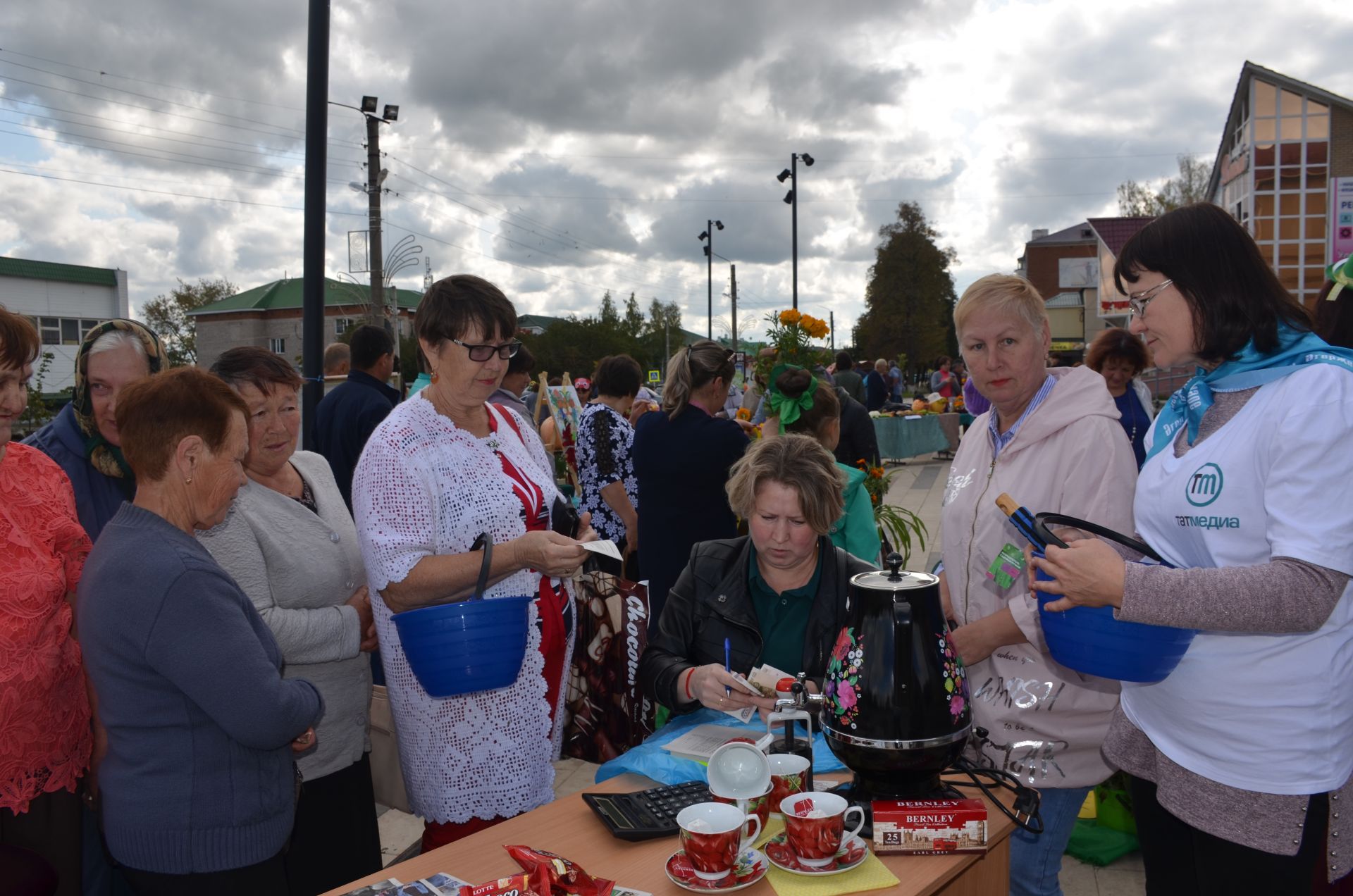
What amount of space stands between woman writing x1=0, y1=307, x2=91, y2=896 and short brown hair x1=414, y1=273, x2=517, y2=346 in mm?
854

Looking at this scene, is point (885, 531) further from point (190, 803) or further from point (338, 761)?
point (190, 803)

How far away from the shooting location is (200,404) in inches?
67.6

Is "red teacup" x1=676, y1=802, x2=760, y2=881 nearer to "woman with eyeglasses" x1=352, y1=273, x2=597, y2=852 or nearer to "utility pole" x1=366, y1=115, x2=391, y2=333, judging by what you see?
"woman with eyeglasses" x1=352, y1=273, x2=597, y2=852

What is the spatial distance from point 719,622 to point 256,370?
1.42m

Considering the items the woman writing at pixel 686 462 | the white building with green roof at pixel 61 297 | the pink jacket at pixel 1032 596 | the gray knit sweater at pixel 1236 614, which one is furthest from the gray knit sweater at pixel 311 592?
the white building with green roof at pixel 61 297

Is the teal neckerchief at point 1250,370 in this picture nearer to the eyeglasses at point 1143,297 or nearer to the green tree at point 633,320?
the eyeglasses at point 1143,297

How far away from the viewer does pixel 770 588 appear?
7.81 feet

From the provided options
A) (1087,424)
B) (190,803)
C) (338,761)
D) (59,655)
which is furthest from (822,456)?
(59,655)

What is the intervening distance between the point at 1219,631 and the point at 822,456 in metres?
1.12

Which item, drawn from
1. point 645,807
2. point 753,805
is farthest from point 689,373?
point 753,805

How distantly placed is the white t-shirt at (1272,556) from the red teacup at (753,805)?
74cm

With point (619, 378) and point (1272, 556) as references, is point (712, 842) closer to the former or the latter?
point (1272, 556)

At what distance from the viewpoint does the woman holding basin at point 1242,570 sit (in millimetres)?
1360

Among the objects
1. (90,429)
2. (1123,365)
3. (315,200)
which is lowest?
(90,429)
